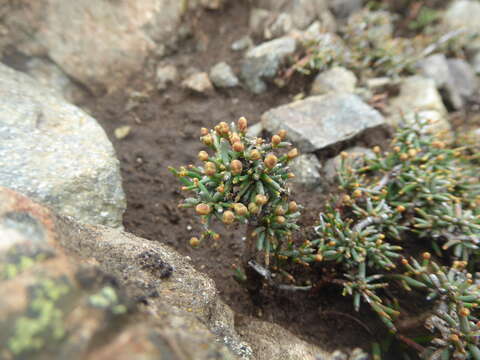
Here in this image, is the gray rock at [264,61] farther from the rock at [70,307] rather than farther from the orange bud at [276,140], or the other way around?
the rock at [70,307]

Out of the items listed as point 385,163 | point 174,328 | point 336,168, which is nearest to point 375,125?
point 385,163

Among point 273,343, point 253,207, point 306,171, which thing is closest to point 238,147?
point 253,207

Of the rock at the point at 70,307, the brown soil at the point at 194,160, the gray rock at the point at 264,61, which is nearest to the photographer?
the rock at the point at 70,307

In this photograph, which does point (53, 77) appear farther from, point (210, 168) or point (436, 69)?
point (436, 69)

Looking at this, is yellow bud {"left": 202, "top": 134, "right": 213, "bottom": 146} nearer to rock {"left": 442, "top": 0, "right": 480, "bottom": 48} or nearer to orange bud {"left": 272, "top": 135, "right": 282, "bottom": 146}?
orange bud {"left": 272, "top": 135, "right": 282, "bottom": 146}

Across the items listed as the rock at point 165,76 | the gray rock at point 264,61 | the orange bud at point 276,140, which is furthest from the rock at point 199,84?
the orange bud at point 276,140

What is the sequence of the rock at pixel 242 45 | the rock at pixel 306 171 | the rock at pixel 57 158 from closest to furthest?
the rock at pixel 57 158 → the rock at pixel 306 171 → the rock at pixel 242 45
